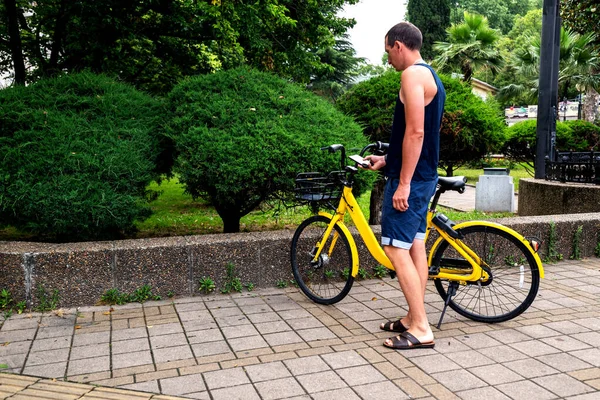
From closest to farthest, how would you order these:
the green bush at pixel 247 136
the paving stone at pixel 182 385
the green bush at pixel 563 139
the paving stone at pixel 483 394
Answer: the paving stone at pixel 483 394
the paving stone at pixel 182 385
the green bush at pixel 247 136
the green bush at pixel 563 139

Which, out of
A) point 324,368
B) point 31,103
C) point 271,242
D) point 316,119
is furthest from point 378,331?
point 31,103

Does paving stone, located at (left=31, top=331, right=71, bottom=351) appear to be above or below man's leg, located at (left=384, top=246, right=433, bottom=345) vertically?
below

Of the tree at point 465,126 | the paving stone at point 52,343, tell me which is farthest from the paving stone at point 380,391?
the tree at point 465,126

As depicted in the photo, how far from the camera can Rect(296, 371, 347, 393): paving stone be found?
3.22 meters

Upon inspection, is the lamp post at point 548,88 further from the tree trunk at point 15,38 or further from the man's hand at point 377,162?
the tree trunk at point 15,38

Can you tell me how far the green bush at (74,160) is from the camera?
4.88 metres

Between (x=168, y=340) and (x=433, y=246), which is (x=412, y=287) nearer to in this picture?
(x=433, y=246)

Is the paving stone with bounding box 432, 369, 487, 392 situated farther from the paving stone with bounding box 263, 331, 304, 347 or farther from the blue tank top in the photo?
the blue tank top

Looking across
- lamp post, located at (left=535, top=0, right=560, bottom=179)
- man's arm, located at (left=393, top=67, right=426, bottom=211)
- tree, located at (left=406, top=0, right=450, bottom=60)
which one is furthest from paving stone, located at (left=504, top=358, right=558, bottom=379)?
tree, located at (left=406, top=0, right=450, bottom=60)

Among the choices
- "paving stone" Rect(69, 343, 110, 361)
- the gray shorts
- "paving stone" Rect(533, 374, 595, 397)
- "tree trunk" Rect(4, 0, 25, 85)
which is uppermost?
"tree trunk" Rect(4, 0, 25, 85)

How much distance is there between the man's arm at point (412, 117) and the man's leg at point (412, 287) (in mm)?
526

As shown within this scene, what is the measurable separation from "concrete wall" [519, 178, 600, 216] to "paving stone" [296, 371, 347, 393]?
20.0 feet

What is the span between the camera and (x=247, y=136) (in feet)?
17.3

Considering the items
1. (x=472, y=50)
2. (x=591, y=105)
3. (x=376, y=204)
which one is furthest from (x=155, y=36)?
(x=591, y=105)
